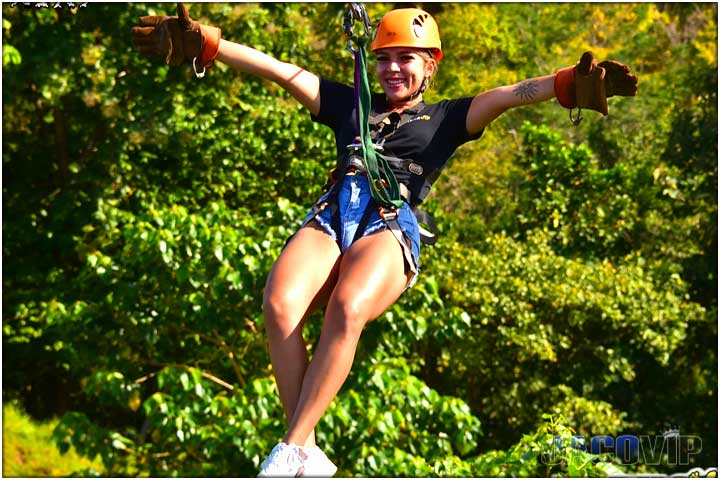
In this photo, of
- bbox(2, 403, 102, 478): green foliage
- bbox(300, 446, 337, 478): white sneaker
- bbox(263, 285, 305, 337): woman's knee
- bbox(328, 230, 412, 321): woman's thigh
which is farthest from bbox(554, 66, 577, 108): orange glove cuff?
bbox(2, 403, 102, 478): green foliage

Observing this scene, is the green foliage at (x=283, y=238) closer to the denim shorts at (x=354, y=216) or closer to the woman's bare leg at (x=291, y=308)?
the denim shorts at (x=354, y=216)

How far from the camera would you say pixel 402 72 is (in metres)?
4.22

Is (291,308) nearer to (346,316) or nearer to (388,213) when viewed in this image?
(346,316)

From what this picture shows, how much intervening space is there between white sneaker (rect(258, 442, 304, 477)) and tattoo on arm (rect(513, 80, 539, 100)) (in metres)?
1.36

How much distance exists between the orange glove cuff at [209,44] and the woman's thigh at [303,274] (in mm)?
682

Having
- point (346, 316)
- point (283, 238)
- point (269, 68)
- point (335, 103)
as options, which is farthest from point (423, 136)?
point (283, 238)

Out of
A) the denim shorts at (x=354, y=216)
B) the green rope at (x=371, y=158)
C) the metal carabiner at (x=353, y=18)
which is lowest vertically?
the denim shorts at (x=354, y=216)

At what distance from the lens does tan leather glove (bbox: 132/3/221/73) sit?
4152mm

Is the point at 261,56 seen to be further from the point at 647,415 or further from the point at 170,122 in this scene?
the point at 647,415

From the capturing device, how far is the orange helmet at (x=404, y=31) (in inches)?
164

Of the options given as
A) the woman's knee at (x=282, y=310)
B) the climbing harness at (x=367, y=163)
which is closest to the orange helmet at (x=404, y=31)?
the climbing harness at (x=367, y=163)

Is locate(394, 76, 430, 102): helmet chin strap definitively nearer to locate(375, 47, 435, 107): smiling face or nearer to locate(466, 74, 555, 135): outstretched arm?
locate(375, 47, 435, 107): smiling face

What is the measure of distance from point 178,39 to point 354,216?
86cm

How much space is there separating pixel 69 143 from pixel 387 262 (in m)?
10.8
